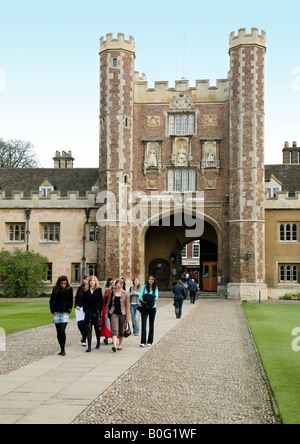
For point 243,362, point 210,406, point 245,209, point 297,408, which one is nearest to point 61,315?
point 243,362

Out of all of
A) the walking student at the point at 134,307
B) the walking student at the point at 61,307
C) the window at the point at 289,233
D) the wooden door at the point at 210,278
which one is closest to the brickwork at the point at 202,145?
the window at the point at 289,233

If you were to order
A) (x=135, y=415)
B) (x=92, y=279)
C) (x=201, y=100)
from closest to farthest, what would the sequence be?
(x=135, y=415) → (x=92, y=279) → (x=201, y=100)

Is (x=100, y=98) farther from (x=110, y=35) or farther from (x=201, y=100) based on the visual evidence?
(x=201, y=100)

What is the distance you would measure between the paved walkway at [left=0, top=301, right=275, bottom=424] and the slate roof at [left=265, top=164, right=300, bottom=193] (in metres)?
24.7

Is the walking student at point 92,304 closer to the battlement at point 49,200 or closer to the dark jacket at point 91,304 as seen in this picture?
the dark jacket at point 91,304

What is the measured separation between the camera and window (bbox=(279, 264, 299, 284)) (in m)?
34.0

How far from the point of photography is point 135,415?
6.74m

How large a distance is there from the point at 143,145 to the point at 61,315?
24518mm

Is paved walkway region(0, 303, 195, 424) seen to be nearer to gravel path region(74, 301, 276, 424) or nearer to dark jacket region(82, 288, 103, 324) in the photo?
gravel path region(74, 301, 276, 424)

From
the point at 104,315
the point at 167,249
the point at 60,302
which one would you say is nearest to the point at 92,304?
the point at 104,315

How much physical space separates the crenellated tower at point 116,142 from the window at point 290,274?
9.43 m

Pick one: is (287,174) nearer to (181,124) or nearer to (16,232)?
(181,124)

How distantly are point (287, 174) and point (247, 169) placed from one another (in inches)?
260

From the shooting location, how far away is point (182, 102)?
34.6m
